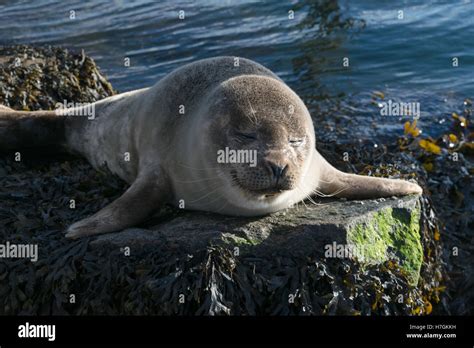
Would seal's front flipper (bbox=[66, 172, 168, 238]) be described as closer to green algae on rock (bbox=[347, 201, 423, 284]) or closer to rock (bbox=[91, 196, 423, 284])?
rock (bbox=[91, 196, 423, 284])

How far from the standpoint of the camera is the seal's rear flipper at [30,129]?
734 centimetres

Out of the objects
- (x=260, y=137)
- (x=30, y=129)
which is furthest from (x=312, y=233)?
(x=30, y=129)

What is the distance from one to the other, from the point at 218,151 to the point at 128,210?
2.90ft

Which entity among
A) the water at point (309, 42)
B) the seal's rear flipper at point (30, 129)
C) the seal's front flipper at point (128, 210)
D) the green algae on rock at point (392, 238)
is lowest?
the green algae on rock at point (392, 238)

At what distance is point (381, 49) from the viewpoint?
1281 centimetres

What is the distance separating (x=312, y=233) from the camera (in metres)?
5.12

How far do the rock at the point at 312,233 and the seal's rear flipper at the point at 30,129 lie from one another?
95.4 inches

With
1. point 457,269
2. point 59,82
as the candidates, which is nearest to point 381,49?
point 59,82

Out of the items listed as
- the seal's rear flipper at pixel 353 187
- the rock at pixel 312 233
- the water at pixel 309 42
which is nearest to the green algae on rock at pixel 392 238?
the rock at pixel 312 233

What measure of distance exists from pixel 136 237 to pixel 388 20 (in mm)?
10064

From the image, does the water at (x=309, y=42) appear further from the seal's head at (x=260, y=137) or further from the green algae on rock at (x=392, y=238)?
the seal's head at (x=260, y=137)

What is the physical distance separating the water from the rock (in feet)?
12.0

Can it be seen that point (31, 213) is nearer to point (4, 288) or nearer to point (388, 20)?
point (4, 288)

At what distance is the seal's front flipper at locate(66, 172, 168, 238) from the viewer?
537 cm
